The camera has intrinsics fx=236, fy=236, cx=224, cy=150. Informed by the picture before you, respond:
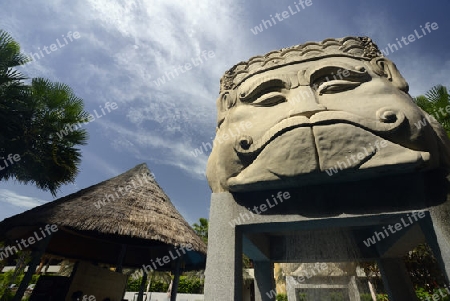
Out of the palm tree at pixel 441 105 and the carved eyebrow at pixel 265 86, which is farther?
the palm tree at pixel 441 105

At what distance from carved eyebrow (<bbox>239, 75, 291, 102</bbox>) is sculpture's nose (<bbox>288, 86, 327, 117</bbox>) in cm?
18

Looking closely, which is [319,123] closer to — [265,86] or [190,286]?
[265,86]

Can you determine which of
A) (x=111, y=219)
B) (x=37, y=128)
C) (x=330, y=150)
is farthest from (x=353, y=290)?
(x=37, y=128)

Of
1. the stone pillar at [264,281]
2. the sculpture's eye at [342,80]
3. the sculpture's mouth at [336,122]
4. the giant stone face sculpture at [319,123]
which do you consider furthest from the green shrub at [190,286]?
the sculpture's eye at [342,80]

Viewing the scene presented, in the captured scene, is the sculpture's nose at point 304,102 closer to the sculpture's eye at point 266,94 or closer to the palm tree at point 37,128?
the sculpture's eye at point 266,94

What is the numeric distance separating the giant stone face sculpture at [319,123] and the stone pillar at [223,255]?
0.80 feet

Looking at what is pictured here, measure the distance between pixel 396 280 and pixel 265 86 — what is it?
426cm

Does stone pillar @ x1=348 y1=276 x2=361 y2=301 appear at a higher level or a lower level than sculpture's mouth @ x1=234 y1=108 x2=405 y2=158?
lower

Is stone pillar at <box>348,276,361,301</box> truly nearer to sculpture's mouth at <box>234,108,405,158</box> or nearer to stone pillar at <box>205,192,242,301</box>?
stone pillar at <box>205,192,242,301</box>

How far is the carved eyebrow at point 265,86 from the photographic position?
9.96 ft

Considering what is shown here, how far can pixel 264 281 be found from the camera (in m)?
4.56

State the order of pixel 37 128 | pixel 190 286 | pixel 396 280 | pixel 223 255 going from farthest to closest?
pixel 190 286 < pixel 37 128 < pixel 396 280 < pixel 223 255

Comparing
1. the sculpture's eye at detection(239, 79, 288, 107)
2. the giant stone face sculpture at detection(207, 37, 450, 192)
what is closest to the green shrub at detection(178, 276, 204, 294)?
the giant stone face sculpture at detection(207, 37, 450, 192)

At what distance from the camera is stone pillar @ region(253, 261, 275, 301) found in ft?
14.6
